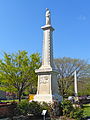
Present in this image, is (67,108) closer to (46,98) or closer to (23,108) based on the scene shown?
(46,98)

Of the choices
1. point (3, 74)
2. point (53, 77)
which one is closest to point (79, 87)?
point (3, 74)

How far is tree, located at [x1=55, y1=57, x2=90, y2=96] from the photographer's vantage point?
34.3 meters

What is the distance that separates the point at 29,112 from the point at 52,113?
5.26 feet

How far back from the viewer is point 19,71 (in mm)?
20875

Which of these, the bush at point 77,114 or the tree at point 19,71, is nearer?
the bush at point 77,114

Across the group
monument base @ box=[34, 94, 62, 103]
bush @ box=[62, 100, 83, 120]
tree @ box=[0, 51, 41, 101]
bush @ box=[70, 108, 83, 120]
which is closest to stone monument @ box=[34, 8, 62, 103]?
monument base @ box=[34, 94, 62, 103]

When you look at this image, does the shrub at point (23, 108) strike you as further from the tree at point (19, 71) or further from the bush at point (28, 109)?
the tree at point (19, 71)

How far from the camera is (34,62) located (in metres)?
21.4

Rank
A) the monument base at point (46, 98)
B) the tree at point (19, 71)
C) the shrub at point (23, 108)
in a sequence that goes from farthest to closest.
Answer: the tree at point (19, 71) < the monument base at point (46, 98) < the shrub at point (23, 108)

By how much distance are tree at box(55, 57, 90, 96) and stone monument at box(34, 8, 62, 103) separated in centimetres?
2084

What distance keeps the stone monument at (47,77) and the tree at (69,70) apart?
20.8m

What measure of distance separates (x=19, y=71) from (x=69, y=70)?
16612mm

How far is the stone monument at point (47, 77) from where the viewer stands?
12820 millimetres

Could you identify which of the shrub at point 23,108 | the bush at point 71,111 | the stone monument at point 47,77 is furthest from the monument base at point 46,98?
the shrub at point 23,108
